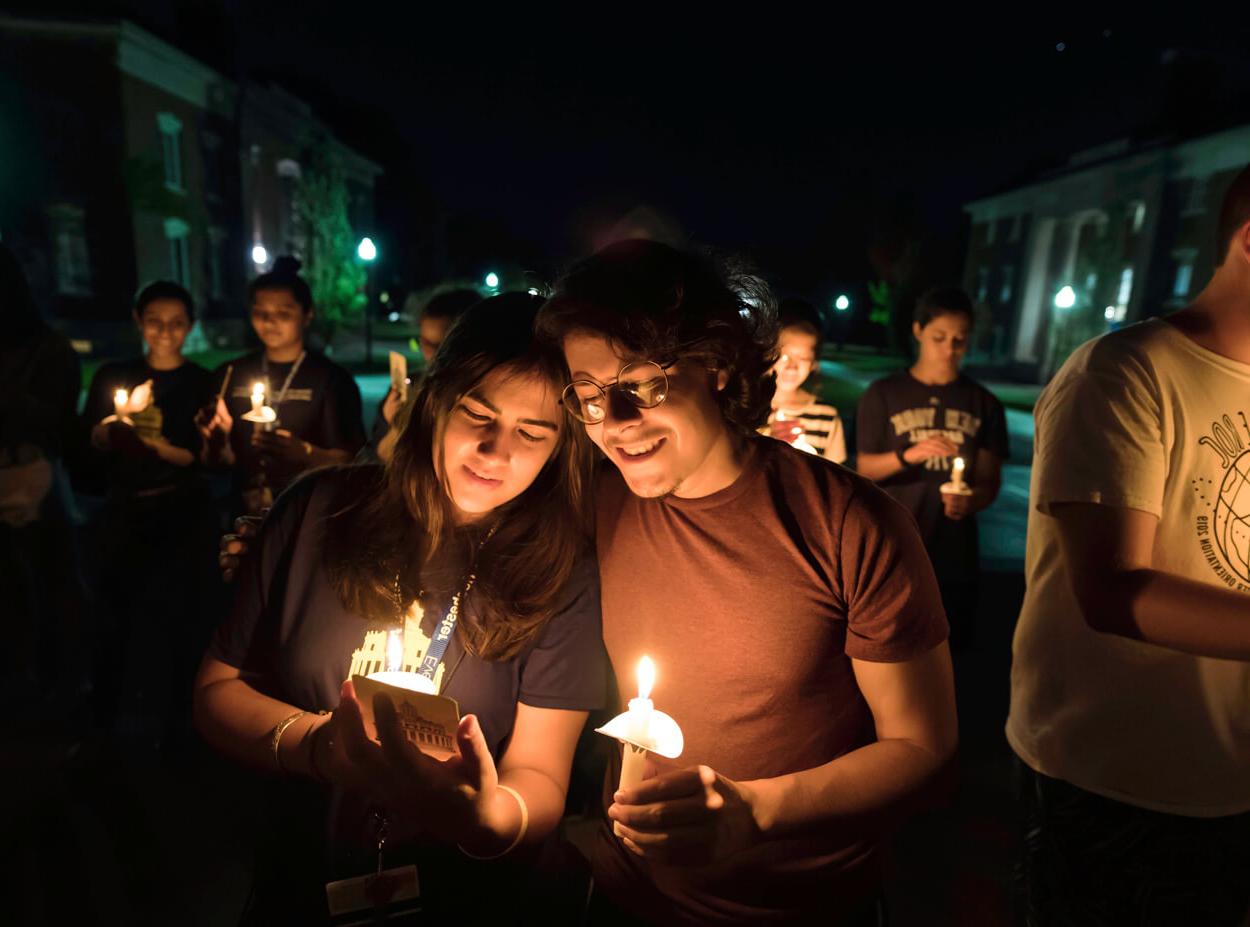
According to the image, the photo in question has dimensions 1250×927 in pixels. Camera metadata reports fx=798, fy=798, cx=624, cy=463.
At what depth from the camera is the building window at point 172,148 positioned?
2812cm

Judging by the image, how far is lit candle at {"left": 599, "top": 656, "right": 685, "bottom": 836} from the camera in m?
1.43

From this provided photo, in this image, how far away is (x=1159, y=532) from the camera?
208 centimetres

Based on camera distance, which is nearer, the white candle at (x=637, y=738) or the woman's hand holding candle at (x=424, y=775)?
the white candle at (x=637, y=738)

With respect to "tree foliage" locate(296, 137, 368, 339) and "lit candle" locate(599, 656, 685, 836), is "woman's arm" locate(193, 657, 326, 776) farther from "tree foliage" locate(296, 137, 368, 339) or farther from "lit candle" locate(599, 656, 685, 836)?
"tree foliage" locate(296, 137, 368, 339)

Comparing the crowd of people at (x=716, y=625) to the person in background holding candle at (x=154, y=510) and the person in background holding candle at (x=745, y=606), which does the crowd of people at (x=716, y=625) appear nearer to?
the person in background holding candle at (x=745, y=606)

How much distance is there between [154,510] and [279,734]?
325cm

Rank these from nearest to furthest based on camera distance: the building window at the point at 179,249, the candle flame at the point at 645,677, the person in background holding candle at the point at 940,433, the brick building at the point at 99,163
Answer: the candle flame at the point at 645,677 < the person in background holding candle at the point at 940,433 < the brick building at the point at 99,163 < the building window at the point at 179,249

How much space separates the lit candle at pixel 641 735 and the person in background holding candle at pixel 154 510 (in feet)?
12.5

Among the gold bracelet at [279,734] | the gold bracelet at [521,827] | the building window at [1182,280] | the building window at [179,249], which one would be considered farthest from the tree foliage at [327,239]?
the gold bracelet at [521,827]

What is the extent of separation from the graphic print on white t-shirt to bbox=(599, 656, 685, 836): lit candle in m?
Result: 1.55

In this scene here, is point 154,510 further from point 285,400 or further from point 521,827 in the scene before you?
point 521,827

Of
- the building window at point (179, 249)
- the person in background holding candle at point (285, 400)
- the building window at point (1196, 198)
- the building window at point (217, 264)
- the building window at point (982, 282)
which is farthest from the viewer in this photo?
the building window at point (982, 282)

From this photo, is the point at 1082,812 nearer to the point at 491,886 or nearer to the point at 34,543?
the point at 491,886

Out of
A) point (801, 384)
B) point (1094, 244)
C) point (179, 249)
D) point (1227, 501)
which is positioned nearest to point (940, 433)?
point (801, 384)
